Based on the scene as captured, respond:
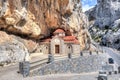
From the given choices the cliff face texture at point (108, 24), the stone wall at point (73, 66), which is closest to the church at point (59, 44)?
the stone wall at point (73, 66)

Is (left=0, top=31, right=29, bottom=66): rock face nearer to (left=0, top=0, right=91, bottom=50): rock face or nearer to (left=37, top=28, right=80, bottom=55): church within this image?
(left=0, top=0, right=91, bottom=50): rock face

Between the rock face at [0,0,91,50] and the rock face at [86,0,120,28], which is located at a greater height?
the rock face at [86,0,120,28]

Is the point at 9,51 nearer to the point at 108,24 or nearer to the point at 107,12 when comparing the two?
the point at 108,24

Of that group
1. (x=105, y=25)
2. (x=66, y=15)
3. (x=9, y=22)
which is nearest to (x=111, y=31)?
(x=105, y=25)

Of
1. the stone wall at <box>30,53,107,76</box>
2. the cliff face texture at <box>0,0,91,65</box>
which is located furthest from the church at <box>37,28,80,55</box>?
the stone wall at <box>30,53,107,76</box>

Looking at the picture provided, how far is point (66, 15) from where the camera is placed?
150ft

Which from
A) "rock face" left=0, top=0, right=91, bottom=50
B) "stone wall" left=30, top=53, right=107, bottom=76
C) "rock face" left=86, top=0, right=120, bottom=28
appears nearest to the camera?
"stone wall" left=30, top=53, right=107, bottom=76

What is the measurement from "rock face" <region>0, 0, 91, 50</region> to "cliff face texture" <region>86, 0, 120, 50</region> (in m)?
33.3

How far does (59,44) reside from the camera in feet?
146

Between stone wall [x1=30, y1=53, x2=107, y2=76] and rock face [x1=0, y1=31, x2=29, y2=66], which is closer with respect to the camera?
stone wall [x1=30, y1=53, x2=107, y2=76]

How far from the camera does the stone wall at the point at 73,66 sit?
80.0 feet

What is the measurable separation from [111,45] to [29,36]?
53416 mm

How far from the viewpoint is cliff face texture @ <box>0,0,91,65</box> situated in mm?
31688

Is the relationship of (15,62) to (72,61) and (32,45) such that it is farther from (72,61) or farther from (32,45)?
(32,45)
